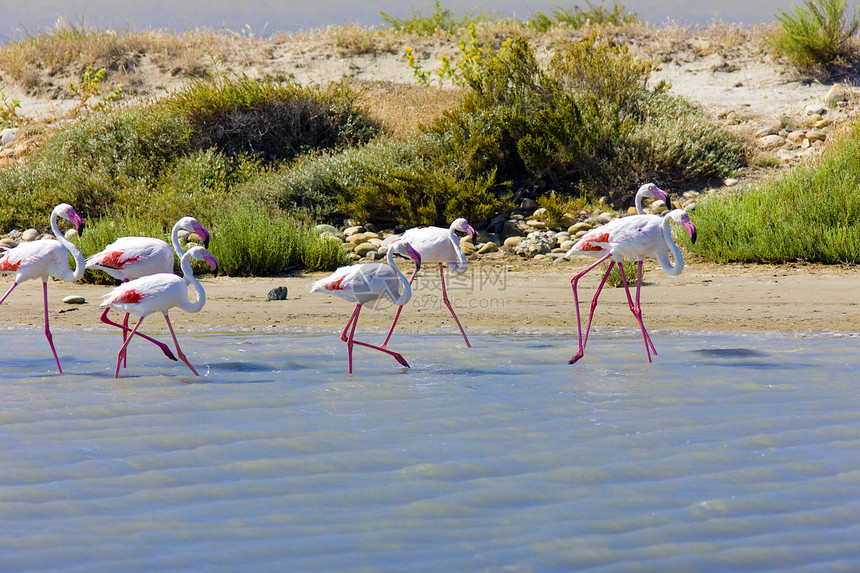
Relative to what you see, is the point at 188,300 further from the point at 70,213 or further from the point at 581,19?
the point at 581,19

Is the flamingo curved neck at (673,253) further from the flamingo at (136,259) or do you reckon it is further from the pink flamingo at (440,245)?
the flamingo at (136,259)

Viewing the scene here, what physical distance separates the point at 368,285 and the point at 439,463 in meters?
2.34

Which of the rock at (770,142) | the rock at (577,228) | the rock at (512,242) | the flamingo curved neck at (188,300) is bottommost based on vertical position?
the flamingo curved neck at (188,300)

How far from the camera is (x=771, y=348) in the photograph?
21.3ft

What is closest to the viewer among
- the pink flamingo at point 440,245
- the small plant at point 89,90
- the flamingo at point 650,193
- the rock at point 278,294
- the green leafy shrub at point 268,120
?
the flamingo at point 650,193

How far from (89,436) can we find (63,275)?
217 centimetres

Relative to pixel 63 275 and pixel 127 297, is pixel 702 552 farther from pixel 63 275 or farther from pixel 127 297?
pixel 63 275

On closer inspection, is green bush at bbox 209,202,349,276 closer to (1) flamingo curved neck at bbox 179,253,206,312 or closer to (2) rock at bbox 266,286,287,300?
(2) rock at bbox 266,286,287,300

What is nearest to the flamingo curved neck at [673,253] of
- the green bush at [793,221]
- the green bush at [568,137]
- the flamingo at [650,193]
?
the flamingo at [650,193]

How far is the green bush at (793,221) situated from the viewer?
9047 mm

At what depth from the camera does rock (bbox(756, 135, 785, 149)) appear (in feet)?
44.3

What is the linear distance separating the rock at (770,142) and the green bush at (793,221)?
3.28m

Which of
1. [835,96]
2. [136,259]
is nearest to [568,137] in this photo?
[835,96]

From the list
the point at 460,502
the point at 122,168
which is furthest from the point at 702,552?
the point at 122,168
